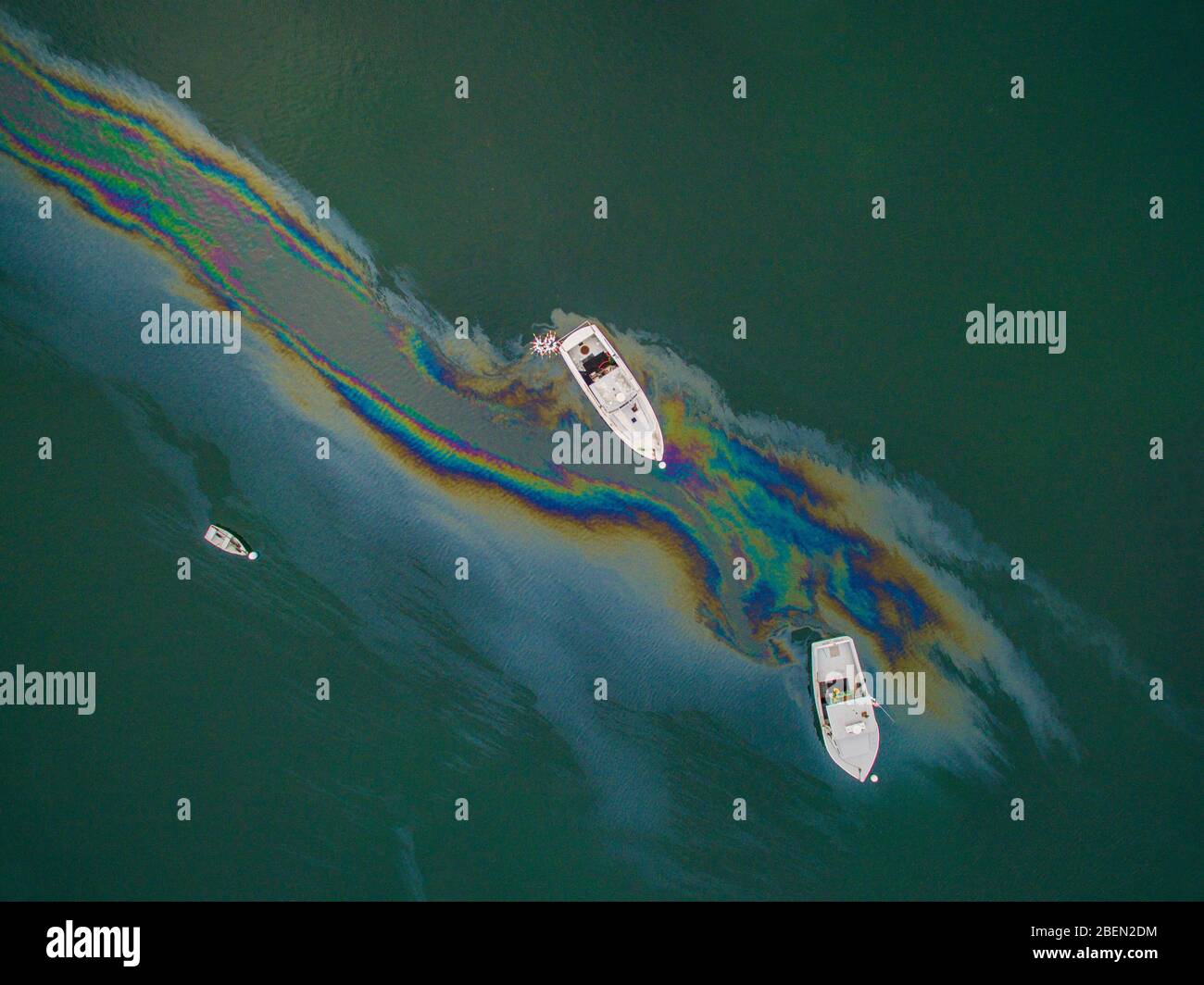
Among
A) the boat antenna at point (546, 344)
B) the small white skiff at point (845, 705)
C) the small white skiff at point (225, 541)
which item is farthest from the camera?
the small white skiff at point (845, 705)

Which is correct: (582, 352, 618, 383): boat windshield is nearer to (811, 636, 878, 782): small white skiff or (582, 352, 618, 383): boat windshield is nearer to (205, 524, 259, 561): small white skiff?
(811, 636, 878, 782): small white skiff

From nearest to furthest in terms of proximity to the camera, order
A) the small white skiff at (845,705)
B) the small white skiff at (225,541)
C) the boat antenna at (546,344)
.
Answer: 1. the small white skiff at (225,541)
2. the boat antenna at (546,344)
3. the small white skiff at (845,705)

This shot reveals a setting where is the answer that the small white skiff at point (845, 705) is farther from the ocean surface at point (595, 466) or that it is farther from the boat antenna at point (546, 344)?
the boat antenna at point (546, 344)

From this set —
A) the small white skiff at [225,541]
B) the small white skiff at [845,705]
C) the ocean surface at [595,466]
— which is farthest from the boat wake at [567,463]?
the small white skiff at [225,541]

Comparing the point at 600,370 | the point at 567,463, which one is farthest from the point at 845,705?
the point at 600,370

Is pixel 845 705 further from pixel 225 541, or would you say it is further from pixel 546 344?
pixel 225 541

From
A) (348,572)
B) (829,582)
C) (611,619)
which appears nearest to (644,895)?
(611,619)

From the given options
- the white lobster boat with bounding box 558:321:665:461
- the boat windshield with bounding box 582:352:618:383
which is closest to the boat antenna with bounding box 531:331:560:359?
the white lobster boat with bounding box 558:321:665:461

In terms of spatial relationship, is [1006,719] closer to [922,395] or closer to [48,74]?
[922,395]
